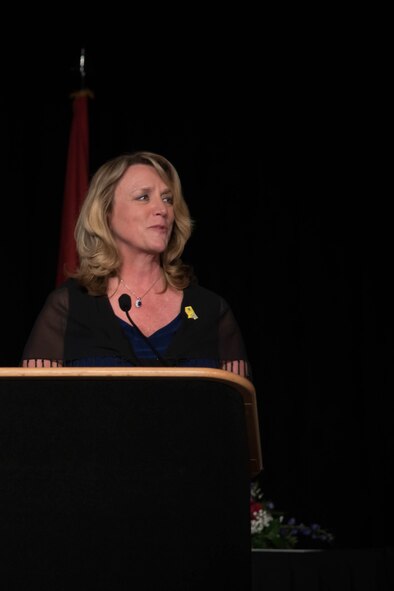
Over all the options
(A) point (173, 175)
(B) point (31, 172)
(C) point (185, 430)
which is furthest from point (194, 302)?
(B) point (31, 172)

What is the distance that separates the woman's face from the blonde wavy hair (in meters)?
0.02

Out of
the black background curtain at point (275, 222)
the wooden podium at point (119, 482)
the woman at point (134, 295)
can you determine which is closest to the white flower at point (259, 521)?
the woman at point (134, 295)

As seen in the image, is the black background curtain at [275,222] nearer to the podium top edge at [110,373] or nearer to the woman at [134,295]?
the woman at [134,295]

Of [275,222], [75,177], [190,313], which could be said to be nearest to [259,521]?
[190,313]

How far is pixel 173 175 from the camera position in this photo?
2.59 metres

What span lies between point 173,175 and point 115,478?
1.30m

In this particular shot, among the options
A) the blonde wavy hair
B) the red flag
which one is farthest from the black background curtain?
the blonde wavy hair

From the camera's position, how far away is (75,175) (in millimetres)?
4664

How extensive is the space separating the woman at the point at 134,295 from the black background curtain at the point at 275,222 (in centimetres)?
264

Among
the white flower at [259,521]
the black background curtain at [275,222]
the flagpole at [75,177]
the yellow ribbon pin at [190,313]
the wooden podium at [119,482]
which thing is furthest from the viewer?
the black background curtain at [275,222]

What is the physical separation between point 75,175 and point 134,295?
2340mm

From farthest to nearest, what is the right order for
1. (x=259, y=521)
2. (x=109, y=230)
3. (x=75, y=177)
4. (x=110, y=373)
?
1. (x=75, y=177)
2. (x=259, y=521)
3. (x=109, y=230)
4. (x=110, y=373)

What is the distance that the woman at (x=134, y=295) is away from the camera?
2275mm

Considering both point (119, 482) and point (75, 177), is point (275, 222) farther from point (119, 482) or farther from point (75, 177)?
point (119, 482)
